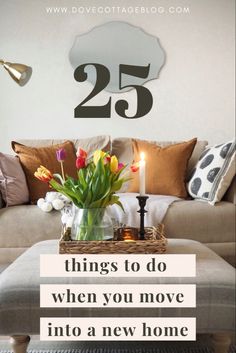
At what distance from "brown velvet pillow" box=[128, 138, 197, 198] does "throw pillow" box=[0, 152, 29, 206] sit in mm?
680

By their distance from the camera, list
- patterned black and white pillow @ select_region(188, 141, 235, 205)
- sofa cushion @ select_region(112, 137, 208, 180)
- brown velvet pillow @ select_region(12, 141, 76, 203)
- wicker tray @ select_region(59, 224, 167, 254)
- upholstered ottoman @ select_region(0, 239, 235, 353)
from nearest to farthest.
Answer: upholstered ottoman @ select_region(0, 239, 235, 353), wicker tray @ select_region(59, 224, 167, 254), patterned black and white pillow @ select_region(188, 141, 235, 205), brown velvet pillow @ select_region(12, 141, 76, 203), sofa cushion @ select_region(112, 137, 208, 180)

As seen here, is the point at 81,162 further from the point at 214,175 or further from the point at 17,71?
the point at 214,175

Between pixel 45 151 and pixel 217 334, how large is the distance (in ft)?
5.77

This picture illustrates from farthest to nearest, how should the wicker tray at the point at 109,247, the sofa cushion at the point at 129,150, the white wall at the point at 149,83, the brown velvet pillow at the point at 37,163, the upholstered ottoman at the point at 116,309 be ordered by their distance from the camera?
1. the white wall at the point at 149,83
2. the sofa cushion at the point at 129,150
3. the brown velvet pillow at the point at 37,163
4. the wicker tray at the point at 109,247
5. the upholstered ottoman at the point at 116,309

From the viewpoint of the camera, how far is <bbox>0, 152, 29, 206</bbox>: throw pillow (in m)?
2.25

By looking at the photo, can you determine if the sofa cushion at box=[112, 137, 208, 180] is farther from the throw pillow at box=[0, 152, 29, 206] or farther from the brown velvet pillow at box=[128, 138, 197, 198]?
the throw pillow at box=[0, 152, 29, 206]

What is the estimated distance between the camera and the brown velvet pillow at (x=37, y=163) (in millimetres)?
2373

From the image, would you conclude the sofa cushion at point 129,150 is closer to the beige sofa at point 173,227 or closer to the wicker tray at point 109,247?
the beige sofa at point 173,227

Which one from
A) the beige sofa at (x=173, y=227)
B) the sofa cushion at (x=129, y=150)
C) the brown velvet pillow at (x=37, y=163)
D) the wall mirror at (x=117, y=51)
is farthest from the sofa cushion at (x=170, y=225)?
the wall mirror at (x=117, y=51)

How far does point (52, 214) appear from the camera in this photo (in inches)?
83.0

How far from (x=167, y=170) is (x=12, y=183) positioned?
95 cm

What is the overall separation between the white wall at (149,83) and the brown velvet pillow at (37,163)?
2.29 feet

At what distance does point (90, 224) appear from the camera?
119 cm

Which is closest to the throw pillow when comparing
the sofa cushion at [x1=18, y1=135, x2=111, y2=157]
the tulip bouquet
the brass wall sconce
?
the sofa cushion at [x1=18, y1=135, x2=111, y2=157]
